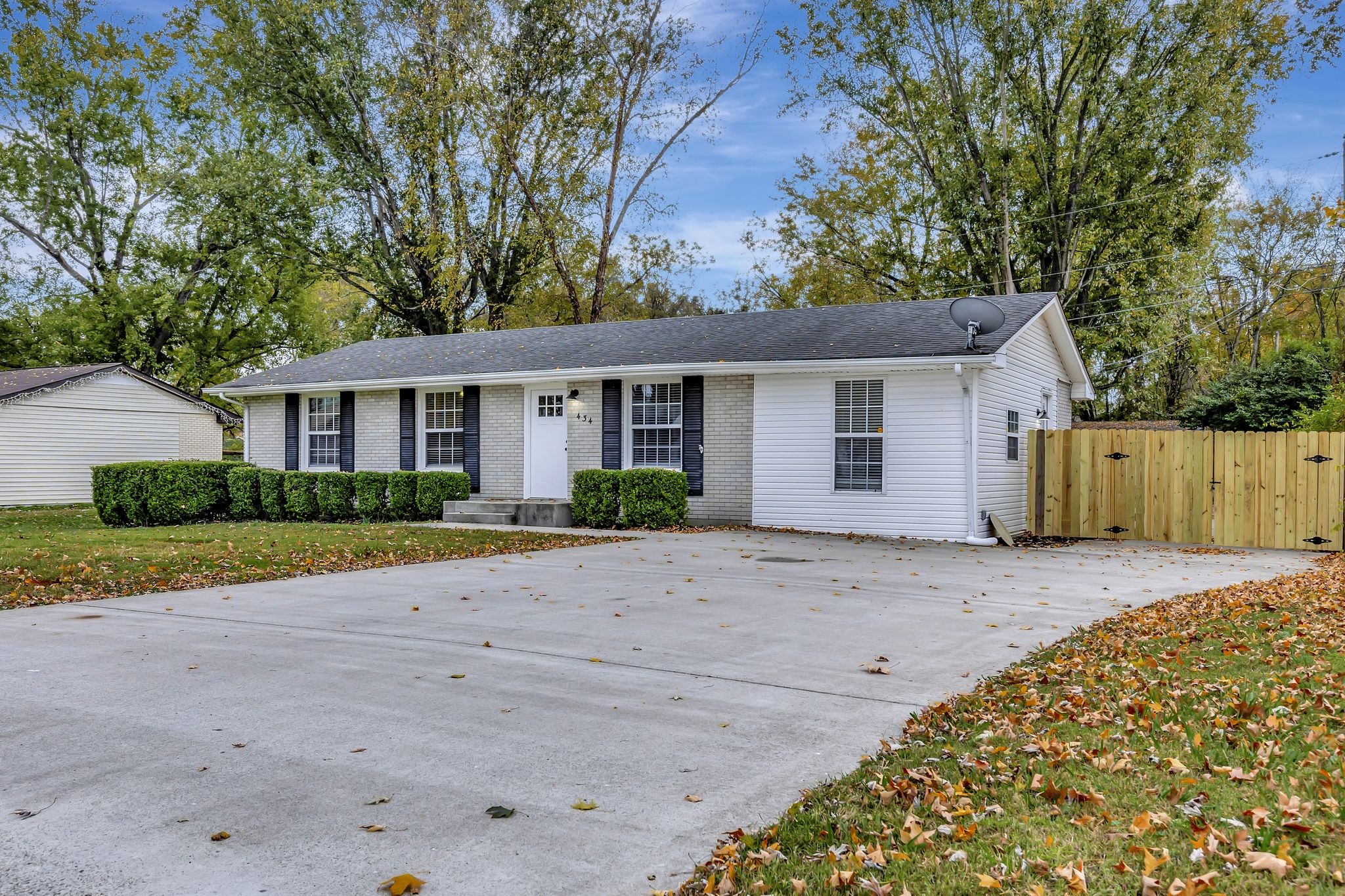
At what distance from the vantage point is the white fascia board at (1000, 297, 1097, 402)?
15.0 metres

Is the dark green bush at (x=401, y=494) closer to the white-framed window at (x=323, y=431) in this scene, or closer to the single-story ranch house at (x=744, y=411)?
the single-story ranch house at (x=744, y=411)

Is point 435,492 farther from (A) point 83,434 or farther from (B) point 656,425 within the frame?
(A) point 83,434

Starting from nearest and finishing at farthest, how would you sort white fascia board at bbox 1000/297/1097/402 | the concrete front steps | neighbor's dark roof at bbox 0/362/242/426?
white fascia board at bbox 1000/297/1097/402 → the concrete front steps → neighbor's dark roof at bbox 0/362/242/426

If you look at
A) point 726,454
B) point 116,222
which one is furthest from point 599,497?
point 116,222

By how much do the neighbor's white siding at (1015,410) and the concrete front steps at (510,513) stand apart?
267 inches

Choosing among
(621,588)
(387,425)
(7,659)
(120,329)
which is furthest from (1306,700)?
(120,329)

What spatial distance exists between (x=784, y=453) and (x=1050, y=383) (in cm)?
606

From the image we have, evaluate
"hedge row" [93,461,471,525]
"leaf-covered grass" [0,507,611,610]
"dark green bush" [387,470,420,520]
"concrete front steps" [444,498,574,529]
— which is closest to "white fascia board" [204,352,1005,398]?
"hedge row" [93,461,471,525]

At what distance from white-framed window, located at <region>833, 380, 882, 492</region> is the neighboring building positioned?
17206mm

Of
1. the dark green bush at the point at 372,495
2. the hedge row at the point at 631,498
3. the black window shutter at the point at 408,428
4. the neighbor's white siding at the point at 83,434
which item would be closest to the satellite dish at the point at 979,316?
the hedge row at the point at 631,498

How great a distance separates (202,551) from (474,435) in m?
7.23

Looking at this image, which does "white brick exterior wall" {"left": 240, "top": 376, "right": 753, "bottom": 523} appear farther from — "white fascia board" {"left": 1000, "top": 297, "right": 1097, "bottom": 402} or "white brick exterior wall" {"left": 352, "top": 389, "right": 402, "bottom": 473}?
"white fascia board" {"left": 1000, "top": 297, "right": 1097, "bottom": 402}

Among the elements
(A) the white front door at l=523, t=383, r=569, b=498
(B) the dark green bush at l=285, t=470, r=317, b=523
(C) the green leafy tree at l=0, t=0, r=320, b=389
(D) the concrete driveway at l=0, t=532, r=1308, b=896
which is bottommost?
(D) the concrete driveway at l=0, t=532, r=1308, b=896

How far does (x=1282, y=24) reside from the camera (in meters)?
22.8
